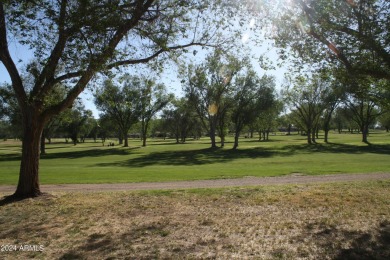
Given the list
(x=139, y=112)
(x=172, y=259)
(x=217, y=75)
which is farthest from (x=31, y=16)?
(x=139, y=112)

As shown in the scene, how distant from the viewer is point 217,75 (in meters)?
53.2

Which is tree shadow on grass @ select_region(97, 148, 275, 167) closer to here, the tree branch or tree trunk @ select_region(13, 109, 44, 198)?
tree trunk @ select_region(13, 109, 44, 198)

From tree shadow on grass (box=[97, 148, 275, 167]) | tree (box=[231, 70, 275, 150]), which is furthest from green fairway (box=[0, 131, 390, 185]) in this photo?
tree (box=[231, 70, 275, 150])

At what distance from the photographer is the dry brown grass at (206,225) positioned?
20.7 feet

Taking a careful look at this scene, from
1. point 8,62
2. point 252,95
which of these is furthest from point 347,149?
point 8,62

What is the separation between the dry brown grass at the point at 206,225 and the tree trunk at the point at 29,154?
3.07ft

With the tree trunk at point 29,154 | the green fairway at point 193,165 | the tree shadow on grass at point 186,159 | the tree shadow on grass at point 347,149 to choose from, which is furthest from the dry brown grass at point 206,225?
the tree shadow on grass at point 347,149

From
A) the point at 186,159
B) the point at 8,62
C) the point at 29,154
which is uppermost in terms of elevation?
the point at 8,62

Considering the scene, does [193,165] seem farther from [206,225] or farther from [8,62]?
[206,225]

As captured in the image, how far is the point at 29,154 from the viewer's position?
12.0m

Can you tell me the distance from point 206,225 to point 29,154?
7.59 meters

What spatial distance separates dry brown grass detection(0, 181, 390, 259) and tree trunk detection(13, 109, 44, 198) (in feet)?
3.07

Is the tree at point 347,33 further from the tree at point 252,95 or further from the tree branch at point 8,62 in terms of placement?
the tree at point 252,95

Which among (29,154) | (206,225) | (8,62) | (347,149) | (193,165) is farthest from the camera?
(347,149)
